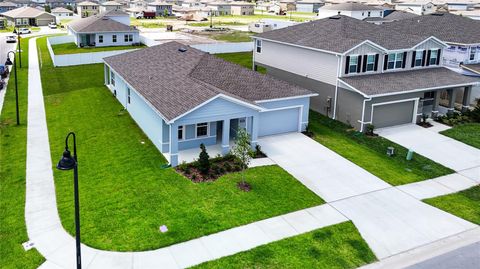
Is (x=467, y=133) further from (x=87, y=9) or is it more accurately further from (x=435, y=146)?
(x=87, y=9)

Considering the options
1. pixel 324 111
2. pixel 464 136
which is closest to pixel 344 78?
pixel 324 111

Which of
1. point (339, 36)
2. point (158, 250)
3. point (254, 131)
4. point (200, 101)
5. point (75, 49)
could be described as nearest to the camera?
point (158, 250)

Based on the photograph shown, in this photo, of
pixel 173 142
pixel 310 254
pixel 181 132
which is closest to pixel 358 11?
pixel 181 132

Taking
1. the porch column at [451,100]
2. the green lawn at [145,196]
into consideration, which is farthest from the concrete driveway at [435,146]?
the green lawn at [145,196]

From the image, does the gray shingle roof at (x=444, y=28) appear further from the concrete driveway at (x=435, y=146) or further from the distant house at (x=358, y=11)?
the distant house at (x=358, y=11)

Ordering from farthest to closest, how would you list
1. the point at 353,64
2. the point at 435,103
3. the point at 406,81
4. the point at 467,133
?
the point at 435,103
the point at 406,81
the point at 353,64
the point at 467,133

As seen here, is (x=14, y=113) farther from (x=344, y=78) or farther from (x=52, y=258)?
(x=344, y=78)

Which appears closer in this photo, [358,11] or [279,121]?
[279,121]
